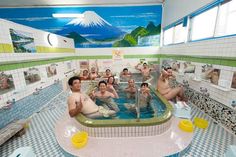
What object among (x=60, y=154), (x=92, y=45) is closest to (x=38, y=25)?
(x=92, y=45)

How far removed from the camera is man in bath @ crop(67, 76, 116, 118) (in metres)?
2.33

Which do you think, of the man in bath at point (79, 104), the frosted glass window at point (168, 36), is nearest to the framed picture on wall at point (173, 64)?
the frosted glass window at point (168, 36)

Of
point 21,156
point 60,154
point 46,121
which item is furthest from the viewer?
point 46,121

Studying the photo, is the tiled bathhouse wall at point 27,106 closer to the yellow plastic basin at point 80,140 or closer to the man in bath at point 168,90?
the yellow plastic basin at point 80,140

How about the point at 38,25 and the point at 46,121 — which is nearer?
the point at 46,121

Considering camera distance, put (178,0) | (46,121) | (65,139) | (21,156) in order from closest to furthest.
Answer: (21,156), (65,139), (46,121), (178,0)

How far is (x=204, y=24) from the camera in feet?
11.1

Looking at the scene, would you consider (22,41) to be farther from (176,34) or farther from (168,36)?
(168,36)

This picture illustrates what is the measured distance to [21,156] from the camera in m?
1.58

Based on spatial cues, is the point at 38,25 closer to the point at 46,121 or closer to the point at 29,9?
the point at 29,9

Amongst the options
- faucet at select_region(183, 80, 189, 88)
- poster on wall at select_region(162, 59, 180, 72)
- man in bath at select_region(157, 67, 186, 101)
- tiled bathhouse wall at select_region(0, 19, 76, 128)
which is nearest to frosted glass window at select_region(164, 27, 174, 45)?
poster on wall at select_region(162, 59, 180, 72)

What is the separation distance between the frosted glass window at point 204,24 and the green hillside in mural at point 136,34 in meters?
2.63

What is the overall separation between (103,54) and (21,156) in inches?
220

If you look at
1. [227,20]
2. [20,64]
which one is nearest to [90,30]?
[20,64]
